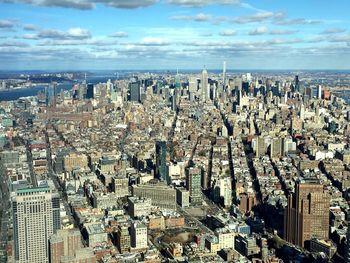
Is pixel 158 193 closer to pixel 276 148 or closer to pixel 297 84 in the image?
pixel 276 148

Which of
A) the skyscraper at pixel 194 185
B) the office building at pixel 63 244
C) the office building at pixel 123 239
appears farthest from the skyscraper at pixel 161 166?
the office building at pixel 63 244

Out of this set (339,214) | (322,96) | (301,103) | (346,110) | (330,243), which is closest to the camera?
(330,243)

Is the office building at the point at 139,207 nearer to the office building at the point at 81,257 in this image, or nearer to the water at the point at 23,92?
the office building at the point at 81,257

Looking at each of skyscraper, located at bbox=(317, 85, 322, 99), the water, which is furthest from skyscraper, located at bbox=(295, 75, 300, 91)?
the water

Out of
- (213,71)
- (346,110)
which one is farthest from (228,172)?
(213,71)

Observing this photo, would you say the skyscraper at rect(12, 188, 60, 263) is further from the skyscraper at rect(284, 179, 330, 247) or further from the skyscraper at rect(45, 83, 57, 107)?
the skyscraper at rect(45, 83, 57, 107)

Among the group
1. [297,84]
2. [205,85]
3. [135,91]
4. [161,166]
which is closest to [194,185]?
[161,166]

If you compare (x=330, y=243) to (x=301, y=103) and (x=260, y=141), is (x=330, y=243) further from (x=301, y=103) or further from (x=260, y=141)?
(x=301, y=103)
